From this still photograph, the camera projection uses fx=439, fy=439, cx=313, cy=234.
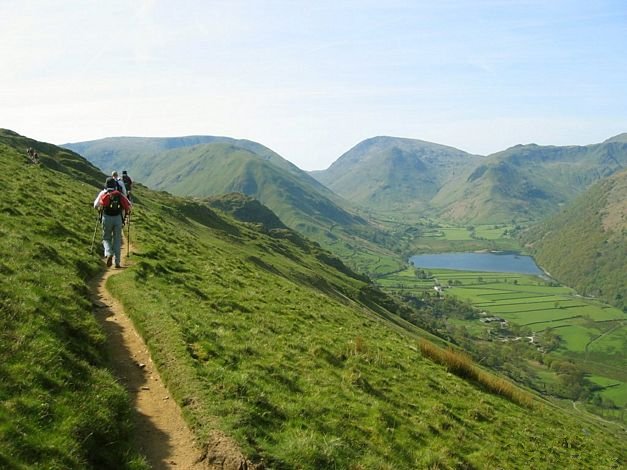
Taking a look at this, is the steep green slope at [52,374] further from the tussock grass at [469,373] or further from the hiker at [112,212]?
the tussock grass at [469,373]

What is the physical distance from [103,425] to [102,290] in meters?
11.7

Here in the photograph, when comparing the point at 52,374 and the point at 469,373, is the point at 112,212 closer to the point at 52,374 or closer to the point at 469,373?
the point at 52,374

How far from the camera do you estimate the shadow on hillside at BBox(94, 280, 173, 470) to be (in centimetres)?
1023

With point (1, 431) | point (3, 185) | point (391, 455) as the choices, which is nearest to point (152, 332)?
point (1, 431)

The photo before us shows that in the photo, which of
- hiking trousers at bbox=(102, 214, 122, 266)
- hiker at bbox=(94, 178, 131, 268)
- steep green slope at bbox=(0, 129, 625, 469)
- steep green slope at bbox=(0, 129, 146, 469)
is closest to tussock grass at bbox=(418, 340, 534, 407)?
steep green slope at bbox=(0, 129, 625, 469)

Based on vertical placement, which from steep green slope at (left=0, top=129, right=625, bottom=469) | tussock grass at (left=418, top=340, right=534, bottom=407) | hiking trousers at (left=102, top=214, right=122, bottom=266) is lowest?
tussock grass at (left=418, top=340, right=534, bottom=407)

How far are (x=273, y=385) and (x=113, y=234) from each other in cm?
1457

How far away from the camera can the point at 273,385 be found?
14.5 meters

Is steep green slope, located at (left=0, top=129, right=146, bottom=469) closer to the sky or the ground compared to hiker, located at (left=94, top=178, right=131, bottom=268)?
closer to the ground

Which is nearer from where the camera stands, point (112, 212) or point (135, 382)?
point (135, 382)

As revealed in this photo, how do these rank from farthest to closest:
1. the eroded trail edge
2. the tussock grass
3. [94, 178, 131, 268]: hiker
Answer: the tussock grass < [94, 178, 131, 268]: hiker < the eroded trail edge

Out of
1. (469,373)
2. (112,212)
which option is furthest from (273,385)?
(469,373)

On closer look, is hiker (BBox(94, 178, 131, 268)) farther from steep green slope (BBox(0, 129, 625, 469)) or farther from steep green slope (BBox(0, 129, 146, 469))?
steep green slope (BBox(0, 129, 146, 469))

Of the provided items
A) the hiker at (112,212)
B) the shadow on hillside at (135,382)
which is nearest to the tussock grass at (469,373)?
the shadow on hillside at (135,382)
